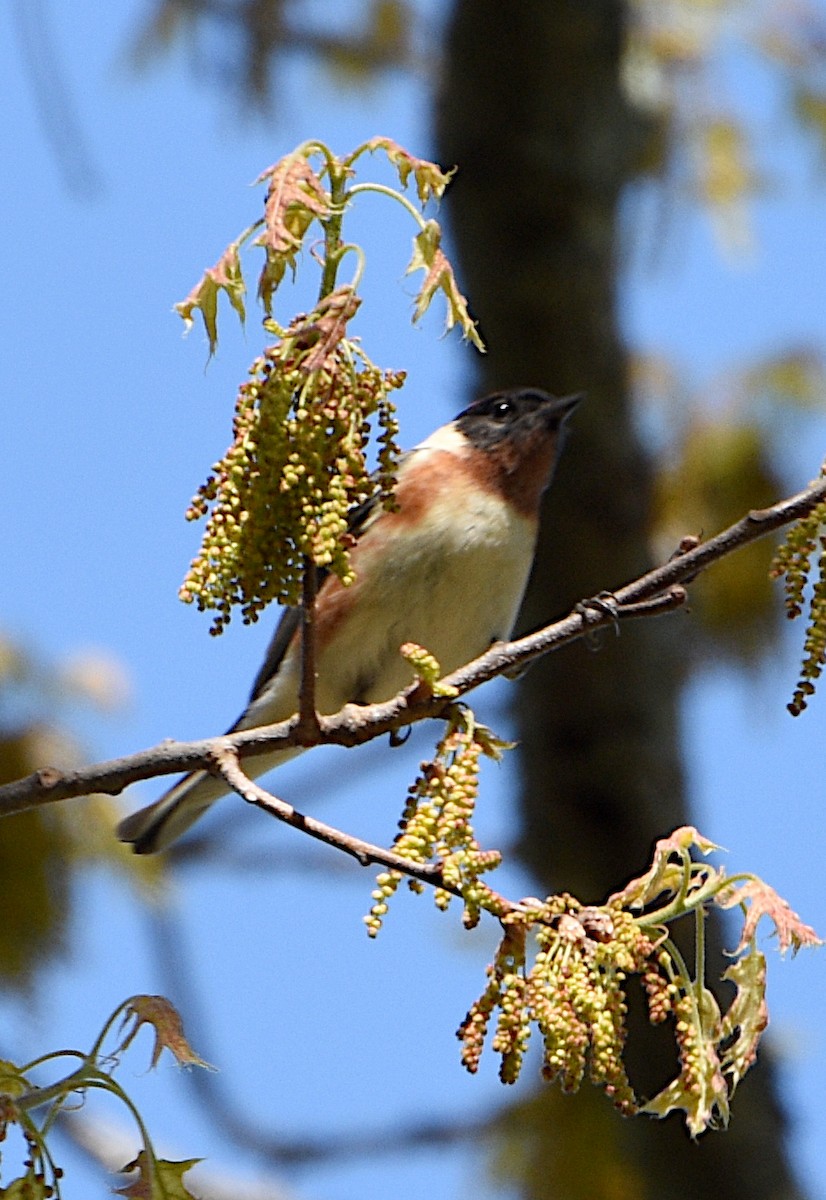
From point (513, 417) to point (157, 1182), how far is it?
2.74m

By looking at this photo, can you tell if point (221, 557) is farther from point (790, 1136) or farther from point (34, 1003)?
point (790, 1136)

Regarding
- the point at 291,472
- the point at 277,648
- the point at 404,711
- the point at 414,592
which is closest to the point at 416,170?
the point at 291,472

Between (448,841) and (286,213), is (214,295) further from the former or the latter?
(448,841)

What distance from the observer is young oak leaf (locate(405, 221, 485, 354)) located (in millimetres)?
1607

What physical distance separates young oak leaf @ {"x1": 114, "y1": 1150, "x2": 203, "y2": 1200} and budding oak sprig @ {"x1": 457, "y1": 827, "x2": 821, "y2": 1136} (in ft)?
0.84

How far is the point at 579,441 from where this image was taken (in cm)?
444

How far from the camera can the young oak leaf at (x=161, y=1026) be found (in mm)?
1483

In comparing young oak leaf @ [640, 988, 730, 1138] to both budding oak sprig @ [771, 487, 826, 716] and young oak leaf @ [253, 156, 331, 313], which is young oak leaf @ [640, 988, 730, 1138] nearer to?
budding oak sprig @ [771, 487, 826, 716]

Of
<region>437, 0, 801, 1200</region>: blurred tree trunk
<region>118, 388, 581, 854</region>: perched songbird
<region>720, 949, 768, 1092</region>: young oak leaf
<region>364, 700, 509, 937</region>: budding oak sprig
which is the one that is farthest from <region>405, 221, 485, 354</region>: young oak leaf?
<region>437, 0, 801, 1200</region>: blurred tree trunk

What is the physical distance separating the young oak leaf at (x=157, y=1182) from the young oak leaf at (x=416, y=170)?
3.02 feet

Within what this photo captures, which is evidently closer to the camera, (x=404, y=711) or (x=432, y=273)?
(x=432, y=273)

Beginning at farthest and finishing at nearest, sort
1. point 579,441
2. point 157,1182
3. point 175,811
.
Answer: point 579,441
point 175,811
point 157,1182

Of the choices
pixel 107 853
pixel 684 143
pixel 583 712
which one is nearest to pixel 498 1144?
pixel 583 712

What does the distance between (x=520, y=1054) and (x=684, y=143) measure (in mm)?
4170
